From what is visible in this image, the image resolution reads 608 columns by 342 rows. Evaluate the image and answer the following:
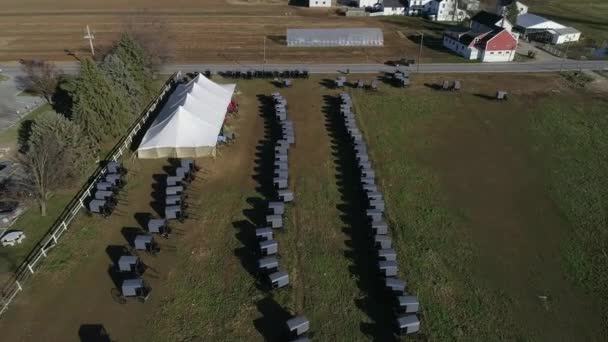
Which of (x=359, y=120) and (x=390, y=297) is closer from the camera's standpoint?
(x=390, y=297)

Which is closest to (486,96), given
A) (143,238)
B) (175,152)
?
(175,152)

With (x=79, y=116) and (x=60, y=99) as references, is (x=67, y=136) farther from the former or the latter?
(x=60, y=99)

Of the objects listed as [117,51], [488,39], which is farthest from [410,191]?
[488,39]

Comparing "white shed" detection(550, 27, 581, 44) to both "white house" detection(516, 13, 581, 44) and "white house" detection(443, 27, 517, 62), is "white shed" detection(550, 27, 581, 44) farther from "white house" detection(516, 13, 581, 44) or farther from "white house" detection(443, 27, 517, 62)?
"white house" detection(443, 27, 517, 62)

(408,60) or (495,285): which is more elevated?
(408,60)

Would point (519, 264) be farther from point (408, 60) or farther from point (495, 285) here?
point (408, 60)

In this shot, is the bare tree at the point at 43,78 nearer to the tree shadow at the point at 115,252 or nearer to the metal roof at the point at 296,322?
the tree shadow at the point at 115,252
